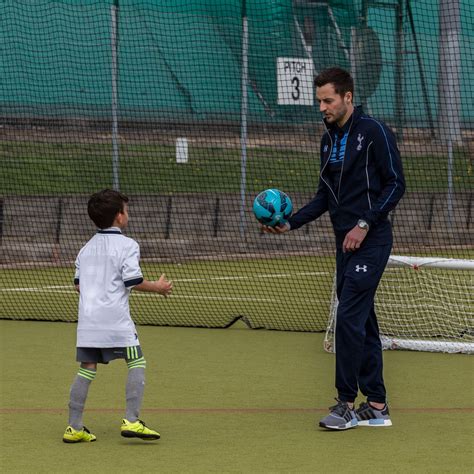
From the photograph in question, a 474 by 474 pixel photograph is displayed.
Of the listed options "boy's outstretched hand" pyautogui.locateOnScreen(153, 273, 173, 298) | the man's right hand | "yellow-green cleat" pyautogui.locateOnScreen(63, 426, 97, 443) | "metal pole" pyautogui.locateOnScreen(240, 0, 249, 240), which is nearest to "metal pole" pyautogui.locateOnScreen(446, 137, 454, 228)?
"metal pole" pyautogui.locateOnScreen(240, 0, 249, 240)

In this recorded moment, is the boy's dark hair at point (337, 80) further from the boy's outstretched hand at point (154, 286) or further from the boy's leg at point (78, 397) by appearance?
the boy's leg at point (78, 397)

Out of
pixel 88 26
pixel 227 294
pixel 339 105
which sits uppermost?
pixel 88 26

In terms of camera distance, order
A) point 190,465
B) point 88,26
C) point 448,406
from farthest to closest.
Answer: point 88,26, point 448,406, point 190,465

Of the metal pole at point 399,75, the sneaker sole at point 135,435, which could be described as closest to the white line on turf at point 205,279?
the metal pole at point 399,75

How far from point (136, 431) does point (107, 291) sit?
2.35 feet

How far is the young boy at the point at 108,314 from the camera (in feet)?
23.7

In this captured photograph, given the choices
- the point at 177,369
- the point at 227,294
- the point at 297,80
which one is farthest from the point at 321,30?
the point at 177,369

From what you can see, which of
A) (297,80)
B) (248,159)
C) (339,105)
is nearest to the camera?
(339,105)

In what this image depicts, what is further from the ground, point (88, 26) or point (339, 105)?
point (88, 26)

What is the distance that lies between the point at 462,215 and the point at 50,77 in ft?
21.1

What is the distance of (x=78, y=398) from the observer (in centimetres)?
724

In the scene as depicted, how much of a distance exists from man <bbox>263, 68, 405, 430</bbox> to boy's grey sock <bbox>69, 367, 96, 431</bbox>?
4.24 ft

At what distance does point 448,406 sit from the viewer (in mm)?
8508

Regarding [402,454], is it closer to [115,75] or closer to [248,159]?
[115,75]
